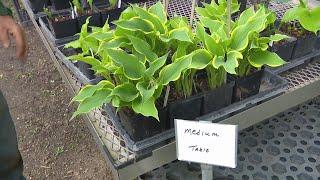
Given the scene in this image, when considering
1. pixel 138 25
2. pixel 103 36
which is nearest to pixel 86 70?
pixel 103 36

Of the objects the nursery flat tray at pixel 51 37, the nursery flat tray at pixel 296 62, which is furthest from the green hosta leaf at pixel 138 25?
the nursery flat tray at pixel 51 37

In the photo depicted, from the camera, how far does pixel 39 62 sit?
2631 mm

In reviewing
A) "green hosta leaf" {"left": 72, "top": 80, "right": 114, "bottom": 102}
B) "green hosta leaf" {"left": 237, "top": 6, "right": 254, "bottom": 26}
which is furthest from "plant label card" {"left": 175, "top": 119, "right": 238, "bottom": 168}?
"green hosta leaf" {"left": 237, "top": 6, "right": 254, "bottom": 26}

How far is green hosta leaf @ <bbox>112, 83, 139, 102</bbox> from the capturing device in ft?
3.42

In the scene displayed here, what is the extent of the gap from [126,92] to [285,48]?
760 millimetres

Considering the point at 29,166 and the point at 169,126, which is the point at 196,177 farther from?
the point at 29,166

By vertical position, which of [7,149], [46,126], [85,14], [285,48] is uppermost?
[85,14]

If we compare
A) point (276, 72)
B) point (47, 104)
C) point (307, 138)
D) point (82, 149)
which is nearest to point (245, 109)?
point (276, 72)

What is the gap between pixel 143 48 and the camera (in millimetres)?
1147

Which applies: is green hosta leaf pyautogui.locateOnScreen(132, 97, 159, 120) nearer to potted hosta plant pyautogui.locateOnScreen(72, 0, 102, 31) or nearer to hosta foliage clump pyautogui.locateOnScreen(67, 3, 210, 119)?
hosta foliage clump pyautogui.locateOnScreen(67, 3, 210, 119)

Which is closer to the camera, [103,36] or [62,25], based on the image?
[103,36]

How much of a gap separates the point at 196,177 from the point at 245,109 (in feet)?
1.12

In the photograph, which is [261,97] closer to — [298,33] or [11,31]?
[298,33]

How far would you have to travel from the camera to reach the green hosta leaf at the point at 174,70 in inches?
41.1
